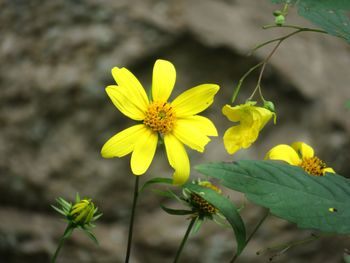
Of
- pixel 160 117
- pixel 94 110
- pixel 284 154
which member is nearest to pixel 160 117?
pixel 160 117

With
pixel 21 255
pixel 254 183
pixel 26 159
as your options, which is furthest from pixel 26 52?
pixel 254 183

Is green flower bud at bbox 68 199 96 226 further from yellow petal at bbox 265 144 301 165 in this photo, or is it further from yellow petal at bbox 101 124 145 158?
yellow petal at bbox 265 144 301 165

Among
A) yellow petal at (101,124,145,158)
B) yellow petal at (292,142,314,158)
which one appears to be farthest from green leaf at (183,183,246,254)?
yellow petal at (292,142,314,158)

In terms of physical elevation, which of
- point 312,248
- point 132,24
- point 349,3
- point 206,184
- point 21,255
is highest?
point 349,3

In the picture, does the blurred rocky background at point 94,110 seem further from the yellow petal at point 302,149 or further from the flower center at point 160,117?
the flower center at point 160,117

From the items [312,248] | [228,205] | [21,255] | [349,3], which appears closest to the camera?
[349,3]

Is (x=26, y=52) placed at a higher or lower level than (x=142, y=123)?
lower

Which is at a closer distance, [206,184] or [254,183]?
[254,183]

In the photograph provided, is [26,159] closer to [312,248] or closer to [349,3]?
[312,248]

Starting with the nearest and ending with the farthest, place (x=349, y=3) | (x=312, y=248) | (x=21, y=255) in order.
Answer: (x=349, y=3) → (x=21, y=255) → (x=312, y=248)
